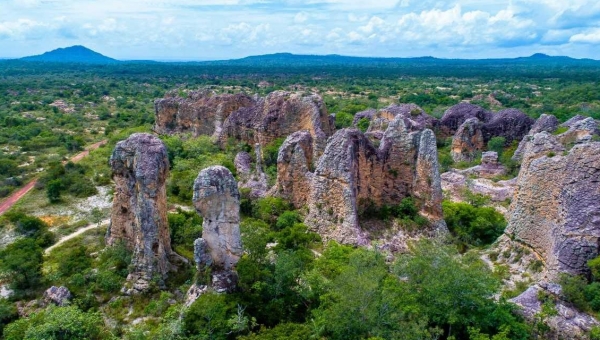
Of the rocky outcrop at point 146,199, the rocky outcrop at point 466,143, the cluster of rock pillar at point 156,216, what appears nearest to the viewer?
the cluster of rock pillar at point 156,216

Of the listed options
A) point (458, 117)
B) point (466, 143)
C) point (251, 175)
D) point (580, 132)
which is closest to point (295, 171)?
point (251, 175)

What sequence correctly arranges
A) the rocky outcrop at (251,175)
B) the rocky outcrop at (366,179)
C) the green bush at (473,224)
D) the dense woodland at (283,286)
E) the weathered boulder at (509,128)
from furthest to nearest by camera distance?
the weathered boulder at (509,128)
the rocky outcrop at (251,175)
the green bush at (473,224)
the rocky outcrop at (366,179)
the dense woodland at (283,286)

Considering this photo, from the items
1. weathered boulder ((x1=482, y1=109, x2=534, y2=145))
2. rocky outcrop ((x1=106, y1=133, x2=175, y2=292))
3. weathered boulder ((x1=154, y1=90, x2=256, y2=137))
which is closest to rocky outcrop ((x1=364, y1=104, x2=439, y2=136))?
weathered boulder ((x1=482, y1=109, x2=534, y2=145))

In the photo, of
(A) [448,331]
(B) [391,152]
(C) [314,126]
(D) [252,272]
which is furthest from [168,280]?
(C) [314,126]

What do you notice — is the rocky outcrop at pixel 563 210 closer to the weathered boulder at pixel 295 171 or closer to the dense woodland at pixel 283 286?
the dense woodland at pixel 283 286

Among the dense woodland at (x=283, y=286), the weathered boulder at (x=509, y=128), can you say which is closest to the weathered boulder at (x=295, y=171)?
the dense woodland at (x=283, y=286)
